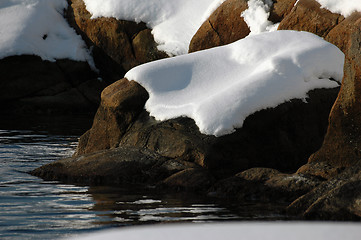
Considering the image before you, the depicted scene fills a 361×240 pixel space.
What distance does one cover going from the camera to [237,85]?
8.49 meters

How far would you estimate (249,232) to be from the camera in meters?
2.01

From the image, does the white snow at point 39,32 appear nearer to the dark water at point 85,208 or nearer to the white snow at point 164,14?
the white snow at point 164,14

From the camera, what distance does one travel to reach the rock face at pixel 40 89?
18297 millimetres

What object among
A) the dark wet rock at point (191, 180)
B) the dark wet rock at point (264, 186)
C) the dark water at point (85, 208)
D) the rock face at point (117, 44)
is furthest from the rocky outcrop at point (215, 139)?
the rock face at point (117, 44)

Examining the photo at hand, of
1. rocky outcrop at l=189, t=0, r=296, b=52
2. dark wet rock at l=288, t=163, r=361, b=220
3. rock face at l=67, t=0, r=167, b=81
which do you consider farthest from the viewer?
rock face at l=67, t=0, r=167, b=81

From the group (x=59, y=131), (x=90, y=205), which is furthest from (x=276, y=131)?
(x=59, y=131)

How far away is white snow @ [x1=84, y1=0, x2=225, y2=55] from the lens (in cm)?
1919

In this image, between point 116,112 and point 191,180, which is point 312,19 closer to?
point 116,112

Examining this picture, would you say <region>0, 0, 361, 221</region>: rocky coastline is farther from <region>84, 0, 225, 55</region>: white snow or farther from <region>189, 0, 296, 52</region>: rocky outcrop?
<region>84, 0, 225, 55</region>: white snow

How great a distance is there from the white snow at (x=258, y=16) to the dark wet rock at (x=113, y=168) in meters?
7.55

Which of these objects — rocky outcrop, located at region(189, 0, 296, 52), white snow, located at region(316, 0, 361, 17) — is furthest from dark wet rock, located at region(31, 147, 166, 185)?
rocky outcrop, located at region(189, 0, 296, 52)

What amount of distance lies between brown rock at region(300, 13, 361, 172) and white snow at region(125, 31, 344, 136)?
1.03 m

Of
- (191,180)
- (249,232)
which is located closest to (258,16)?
(191,180)

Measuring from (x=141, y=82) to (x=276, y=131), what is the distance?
6.64 ft
